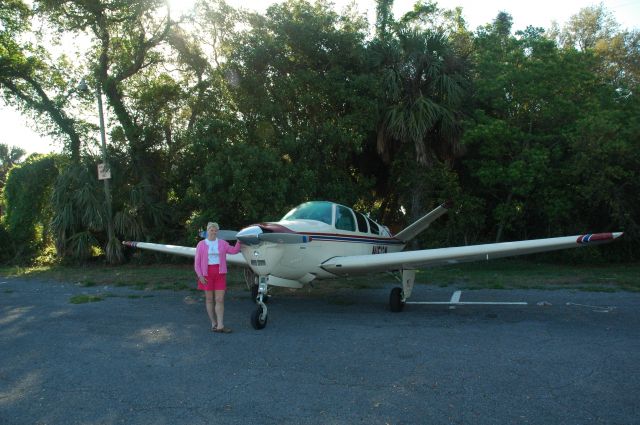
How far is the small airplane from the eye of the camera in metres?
7.61

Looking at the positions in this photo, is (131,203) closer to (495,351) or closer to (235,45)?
(235,45)

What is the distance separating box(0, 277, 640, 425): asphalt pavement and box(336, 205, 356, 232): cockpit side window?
161 centimetres

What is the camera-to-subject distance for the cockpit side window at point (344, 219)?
941cm

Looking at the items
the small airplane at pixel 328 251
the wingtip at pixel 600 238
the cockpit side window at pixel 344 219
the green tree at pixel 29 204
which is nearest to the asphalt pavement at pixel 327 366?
the small airplane at pixel 328 251

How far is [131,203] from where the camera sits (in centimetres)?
1817

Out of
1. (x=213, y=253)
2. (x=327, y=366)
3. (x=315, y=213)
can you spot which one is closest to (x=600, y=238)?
(x=327, y=366)

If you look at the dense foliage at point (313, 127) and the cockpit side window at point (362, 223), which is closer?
the cockpit side window at point (362, 223)

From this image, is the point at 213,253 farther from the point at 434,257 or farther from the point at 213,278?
the point at 434,257

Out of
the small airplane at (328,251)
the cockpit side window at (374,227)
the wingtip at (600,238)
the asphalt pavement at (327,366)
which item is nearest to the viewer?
the asphalt pavement at (327,366)

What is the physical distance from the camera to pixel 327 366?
522cm

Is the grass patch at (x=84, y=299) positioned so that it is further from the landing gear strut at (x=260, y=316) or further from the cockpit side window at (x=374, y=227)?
the cockpit side window at (x=374, y=227)

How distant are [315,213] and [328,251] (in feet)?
2.76

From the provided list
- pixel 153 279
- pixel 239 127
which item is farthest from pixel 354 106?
pixel 153 279

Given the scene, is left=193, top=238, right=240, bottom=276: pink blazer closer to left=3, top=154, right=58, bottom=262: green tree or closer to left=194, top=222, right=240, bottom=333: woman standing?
left=194, top=222, right=240, bottom=333: woman standing
